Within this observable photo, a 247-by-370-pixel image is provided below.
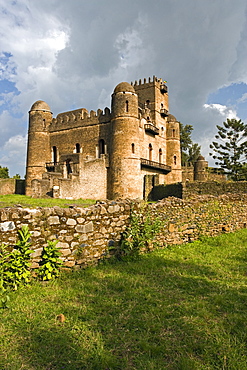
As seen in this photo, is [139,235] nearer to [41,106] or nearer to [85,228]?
[85,228]

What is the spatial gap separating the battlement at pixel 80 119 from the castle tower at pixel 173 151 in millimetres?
10328

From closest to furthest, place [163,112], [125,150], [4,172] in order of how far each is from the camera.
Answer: [125,150] → [163,112] → [4,172]

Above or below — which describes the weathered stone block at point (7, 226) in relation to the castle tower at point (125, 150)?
below

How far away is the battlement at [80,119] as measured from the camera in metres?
32.2

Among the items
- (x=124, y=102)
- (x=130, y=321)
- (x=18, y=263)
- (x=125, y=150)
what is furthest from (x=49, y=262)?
(x=124, y=102)

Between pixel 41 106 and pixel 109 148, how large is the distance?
11.5 metres

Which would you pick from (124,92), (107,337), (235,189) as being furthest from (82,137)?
(107,337)

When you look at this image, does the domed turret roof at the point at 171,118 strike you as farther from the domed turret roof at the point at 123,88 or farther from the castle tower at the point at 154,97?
the domed turret roof at the point at 123,88

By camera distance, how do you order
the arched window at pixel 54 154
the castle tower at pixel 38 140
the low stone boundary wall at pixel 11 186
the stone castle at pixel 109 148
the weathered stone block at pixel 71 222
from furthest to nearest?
1. the arched window at pixel 54 154
2. the castle tower at pixel 38 140
3. the low stone boundary wall at pixel 11 186
4. the stone castle at pixel 109 148
5. the weathered stone block at pixel 71 222

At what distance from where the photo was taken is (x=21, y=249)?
4.56 meters

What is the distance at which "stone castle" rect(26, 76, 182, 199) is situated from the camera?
27562 mm

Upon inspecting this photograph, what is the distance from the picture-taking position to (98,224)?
229 inches

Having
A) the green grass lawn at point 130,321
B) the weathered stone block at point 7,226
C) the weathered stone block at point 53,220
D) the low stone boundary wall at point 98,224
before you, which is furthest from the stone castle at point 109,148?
the green grass lawn at point 130,321

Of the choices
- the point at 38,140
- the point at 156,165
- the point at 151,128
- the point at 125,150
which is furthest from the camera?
the point at 38,140
